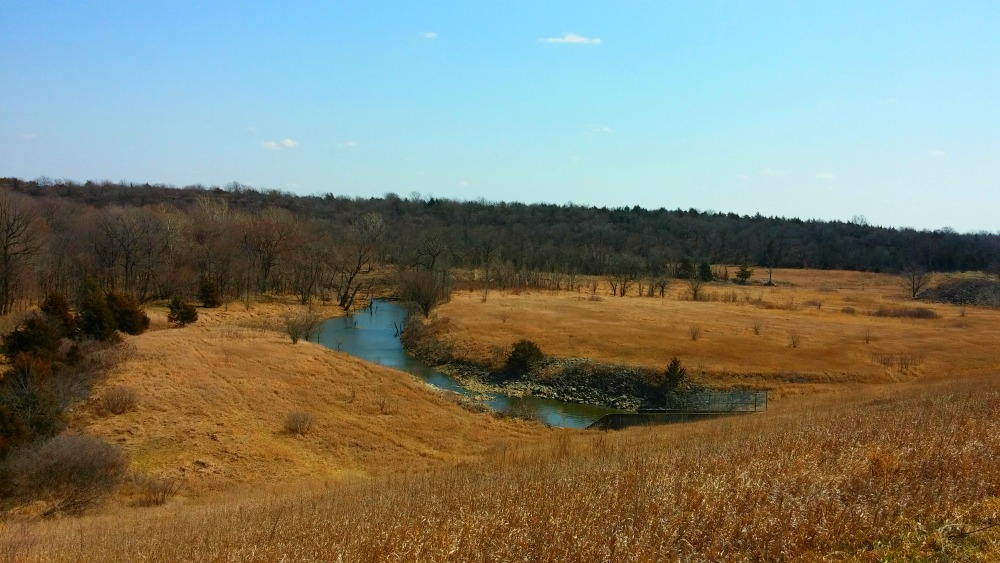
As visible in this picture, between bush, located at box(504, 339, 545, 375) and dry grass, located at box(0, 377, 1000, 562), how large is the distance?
30.3m

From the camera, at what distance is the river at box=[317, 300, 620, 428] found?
3434 cm

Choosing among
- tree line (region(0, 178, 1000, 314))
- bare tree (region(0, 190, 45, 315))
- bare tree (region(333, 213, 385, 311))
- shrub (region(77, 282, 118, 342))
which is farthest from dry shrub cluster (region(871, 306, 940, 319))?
bare tree (region(0, 190, 45, 315))

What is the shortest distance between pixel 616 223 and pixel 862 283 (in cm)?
6468

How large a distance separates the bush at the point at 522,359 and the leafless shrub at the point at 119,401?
23.1m

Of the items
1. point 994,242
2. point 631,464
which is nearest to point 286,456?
point 631,464

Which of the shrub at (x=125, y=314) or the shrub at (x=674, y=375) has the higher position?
the shrub at (x=125, y=314)

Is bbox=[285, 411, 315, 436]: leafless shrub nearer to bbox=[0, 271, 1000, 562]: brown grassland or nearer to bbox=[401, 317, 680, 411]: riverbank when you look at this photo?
bbox=[0, 271, 1000, 562]: brown grassland

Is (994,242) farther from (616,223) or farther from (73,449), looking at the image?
(73,449)

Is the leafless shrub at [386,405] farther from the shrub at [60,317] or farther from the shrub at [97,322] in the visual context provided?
the shrub at [60,317]

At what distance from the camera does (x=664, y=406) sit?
117 feet

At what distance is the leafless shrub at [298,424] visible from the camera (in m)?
24.7

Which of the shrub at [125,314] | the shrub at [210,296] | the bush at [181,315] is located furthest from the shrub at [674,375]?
the shrub at [210,296]

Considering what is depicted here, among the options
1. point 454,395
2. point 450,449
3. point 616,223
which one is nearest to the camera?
point 450,449

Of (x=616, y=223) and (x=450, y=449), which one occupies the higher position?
(x=616, y=223)
